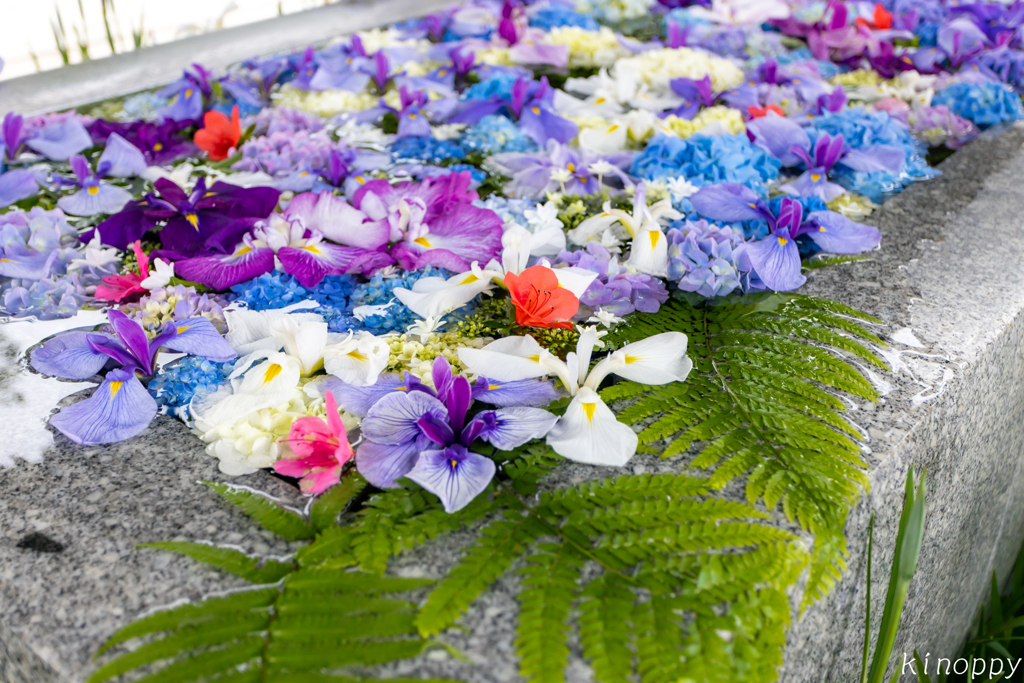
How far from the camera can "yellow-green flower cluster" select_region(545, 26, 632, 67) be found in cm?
279

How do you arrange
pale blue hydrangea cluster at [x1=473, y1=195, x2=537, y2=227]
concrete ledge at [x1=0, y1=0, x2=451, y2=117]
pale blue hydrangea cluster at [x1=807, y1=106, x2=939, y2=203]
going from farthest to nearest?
concrete ledge at [x1=0, y1=0, x2=451, y2=117] → pale blue hydrangea cluster at [x1=807, y1=106, x2=939, y2=203] → pale blue hydrangea cluster at [x1=473, y1=195, x2=537, y2=227]

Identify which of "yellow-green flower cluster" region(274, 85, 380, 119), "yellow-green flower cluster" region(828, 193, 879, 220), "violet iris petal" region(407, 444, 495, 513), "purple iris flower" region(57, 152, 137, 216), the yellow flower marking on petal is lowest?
"yellow-green flower cluster" region(828, 193, 879, 220)

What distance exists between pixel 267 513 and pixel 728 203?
1128 mm

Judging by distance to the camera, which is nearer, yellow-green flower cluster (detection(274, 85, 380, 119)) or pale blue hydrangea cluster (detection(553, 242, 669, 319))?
pale blue hydrangea cluster (detection(553, 242, 669, 319))

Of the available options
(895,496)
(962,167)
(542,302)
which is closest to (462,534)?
(542,302)

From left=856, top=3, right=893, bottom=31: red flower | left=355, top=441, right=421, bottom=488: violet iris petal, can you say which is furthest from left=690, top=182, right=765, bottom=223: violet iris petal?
left=856, top=3, right=893, bottom=31: red flower

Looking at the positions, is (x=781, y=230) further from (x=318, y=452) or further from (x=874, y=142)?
(x=318, y=452)

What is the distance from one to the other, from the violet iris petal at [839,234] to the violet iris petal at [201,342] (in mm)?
1166

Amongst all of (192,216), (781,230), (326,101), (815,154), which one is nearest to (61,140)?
(326,101)

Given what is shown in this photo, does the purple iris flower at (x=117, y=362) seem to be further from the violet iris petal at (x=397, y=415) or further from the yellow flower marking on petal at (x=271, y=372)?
the violet iris petal at (x=397, y=415)

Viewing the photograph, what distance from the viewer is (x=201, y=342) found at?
119 cm

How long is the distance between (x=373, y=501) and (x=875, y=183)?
62.1 inches

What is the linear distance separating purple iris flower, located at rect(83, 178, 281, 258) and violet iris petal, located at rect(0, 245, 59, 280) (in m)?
0.11

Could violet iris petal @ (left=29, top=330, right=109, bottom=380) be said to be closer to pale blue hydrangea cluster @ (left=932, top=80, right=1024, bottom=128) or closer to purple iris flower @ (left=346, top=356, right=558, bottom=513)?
purple iris flower @ (left=346, top=356, right=558, bottom=513)
